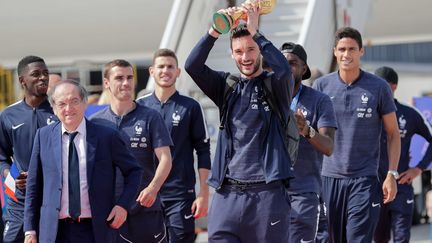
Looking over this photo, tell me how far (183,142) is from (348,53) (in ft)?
5.41

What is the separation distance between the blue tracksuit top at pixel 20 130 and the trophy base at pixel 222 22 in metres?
2.60

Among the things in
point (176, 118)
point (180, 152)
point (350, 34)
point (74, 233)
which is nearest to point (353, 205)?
point (350, 34)

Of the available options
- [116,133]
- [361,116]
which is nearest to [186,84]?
[361,116]

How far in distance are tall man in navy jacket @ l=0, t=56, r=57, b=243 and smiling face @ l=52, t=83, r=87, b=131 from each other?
5.04 ft

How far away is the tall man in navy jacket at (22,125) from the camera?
7672mm

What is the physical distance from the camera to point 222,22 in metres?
5.54

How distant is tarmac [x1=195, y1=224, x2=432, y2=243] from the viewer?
1393 centimetres

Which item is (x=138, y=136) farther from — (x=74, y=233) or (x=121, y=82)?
(x=74, y=233)

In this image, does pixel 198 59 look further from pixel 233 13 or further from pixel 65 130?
pixel 65 130

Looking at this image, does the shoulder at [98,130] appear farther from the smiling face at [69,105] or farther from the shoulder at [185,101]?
the shoulder at [185,101]

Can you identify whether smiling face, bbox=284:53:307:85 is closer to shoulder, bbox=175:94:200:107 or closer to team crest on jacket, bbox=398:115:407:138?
shoulder, bbox=175:94:200:107

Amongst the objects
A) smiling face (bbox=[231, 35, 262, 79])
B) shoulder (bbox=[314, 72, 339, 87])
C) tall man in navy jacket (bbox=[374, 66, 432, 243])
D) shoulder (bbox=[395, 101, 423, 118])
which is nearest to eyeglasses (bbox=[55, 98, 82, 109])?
smiling face (bbox=[231, 35, 262, 79])

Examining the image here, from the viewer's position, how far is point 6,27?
2106 centimetres

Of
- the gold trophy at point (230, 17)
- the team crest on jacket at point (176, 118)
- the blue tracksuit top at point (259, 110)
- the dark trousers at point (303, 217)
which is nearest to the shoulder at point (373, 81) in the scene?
the dark trousers at point (303, 217)
